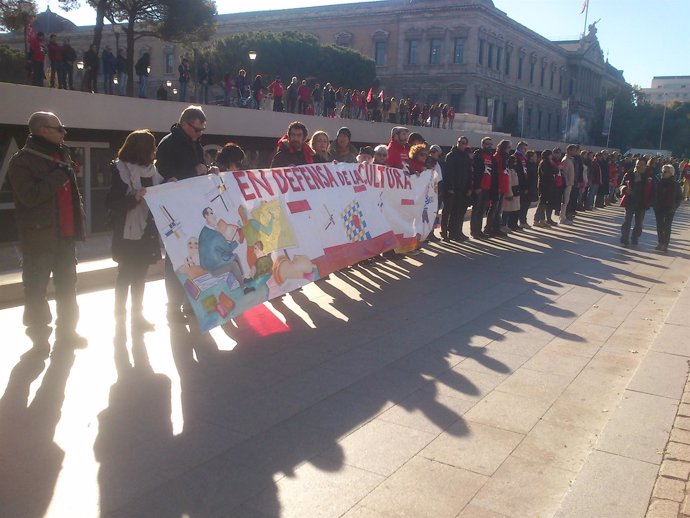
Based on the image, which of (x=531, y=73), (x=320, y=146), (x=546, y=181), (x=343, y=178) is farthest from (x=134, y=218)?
(x=531, y=73)

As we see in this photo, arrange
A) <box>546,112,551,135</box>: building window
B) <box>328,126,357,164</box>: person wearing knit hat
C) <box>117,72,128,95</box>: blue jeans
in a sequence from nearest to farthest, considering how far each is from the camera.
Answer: <box>328,126,357,164</box>: person wearing knit hat < <box>117,72,128,95</box>: blue jeans < <box>546,112,551,135</box>: building window

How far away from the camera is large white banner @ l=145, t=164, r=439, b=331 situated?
19.6ft

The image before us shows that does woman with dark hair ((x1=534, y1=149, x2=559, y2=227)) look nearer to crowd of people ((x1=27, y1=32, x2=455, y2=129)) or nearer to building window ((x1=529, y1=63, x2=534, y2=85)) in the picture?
crowd of people ((x1=27, y1=32, x2=455, y2=129))

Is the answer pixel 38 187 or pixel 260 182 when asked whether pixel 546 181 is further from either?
pixel 38 187

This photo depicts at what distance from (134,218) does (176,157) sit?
72 cm

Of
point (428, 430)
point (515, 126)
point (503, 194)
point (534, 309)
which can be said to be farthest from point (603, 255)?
point (515, 126)

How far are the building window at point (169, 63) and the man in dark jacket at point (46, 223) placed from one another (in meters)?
79.5

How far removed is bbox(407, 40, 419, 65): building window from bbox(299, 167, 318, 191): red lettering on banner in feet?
240

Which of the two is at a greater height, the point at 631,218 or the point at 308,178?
the point at 308,178

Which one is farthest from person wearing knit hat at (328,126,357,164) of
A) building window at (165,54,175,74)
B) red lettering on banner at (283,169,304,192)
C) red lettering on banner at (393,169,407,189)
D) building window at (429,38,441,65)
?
building window at (165,54,175,74)

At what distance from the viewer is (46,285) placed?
593 centimetres

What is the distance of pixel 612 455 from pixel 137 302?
4371mm

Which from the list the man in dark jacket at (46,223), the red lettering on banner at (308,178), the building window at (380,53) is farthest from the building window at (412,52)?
the man in dark jacket at (46,223)

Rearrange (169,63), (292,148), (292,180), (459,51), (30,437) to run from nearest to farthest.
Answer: (30,437) → (292,180) → (292,148) → (459,51) → (169,63)
